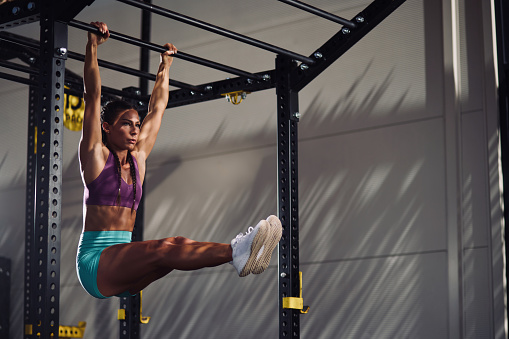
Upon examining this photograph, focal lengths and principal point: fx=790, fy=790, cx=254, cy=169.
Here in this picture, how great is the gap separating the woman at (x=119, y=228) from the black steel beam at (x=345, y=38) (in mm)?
1241

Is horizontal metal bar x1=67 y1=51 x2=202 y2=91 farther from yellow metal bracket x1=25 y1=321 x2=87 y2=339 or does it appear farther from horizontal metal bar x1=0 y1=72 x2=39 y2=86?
yellow metal bracket x1=25 y1=321 x2=87 y2=339

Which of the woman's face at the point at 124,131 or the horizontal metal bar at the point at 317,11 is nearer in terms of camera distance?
the woman's face at the point at 124,131

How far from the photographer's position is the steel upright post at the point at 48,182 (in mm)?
3900

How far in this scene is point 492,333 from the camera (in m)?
5.44

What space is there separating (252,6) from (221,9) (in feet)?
1.21

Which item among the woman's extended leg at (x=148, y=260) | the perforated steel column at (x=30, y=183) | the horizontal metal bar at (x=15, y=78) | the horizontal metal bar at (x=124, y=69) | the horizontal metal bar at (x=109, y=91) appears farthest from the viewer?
the perforated steel column at (x=30, y=183)

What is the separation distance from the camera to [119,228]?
14.7 ft

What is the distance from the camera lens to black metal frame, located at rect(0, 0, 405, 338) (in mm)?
3971

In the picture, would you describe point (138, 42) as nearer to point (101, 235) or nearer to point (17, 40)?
point (17, 40)

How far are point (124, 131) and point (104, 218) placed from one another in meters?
0.52

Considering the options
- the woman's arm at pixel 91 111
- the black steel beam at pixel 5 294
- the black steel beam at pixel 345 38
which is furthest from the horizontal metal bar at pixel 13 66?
the black steel beam at pixel 5 294

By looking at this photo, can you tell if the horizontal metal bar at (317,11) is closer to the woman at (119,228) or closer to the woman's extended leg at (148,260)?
the woman at (119,228)

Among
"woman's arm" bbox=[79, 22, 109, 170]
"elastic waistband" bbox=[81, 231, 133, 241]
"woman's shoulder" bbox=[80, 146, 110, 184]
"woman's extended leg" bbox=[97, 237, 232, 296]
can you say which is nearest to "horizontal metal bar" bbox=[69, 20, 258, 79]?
"woman's arm" bbox=[79, 22, 109, 170]

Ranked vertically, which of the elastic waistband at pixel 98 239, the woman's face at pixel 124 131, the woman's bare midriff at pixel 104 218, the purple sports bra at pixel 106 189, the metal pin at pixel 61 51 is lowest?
the elastic waistband at pixel 98 239
